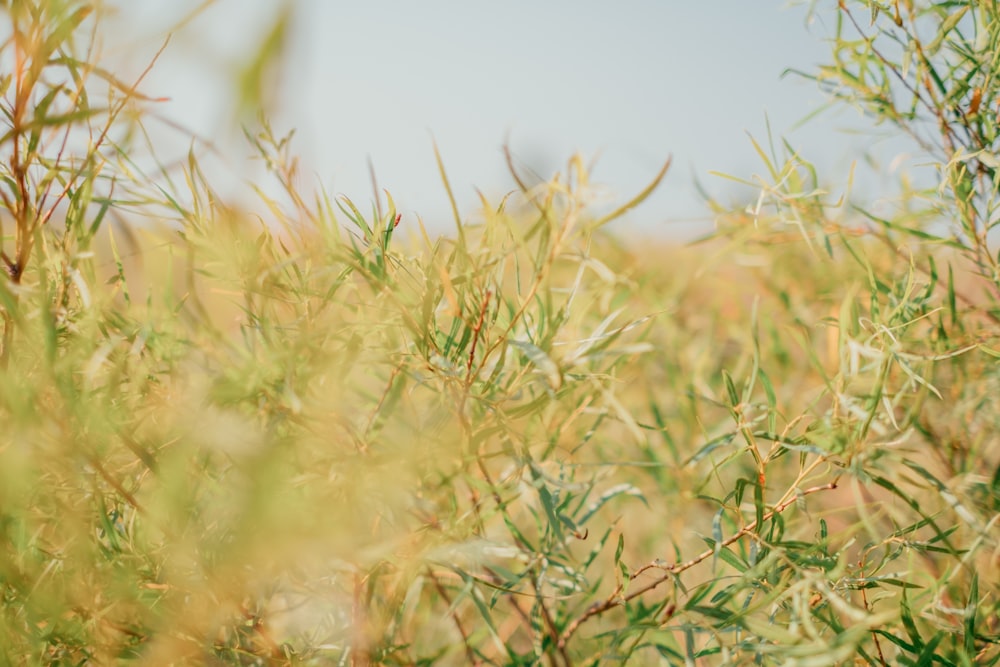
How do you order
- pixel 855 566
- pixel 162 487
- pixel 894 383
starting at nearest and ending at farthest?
pixel 162 487 < pixel 855 566 < pixel 894 383

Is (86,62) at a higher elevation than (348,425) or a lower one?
higher

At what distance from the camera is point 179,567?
32 cm

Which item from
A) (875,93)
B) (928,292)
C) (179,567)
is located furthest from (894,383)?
(179,567)

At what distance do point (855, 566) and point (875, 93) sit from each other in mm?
324

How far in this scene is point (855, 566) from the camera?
382 millimetres

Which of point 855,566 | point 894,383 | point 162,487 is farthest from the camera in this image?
point 894,383

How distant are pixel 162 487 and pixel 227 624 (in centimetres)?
12

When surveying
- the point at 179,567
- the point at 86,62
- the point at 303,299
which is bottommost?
the point at 179,567

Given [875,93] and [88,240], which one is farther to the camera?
[875,93]

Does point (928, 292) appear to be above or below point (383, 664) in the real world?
above

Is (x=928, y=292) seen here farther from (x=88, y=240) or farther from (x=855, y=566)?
(x=88, y=240)

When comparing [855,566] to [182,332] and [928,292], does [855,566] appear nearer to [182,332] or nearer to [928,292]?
[928,292]

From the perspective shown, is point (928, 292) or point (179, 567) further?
point (928, 292)

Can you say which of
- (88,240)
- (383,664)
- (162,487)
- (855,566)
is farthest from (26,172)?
(855,566)
